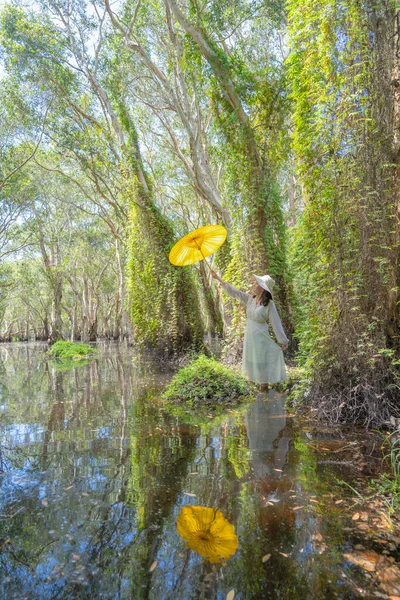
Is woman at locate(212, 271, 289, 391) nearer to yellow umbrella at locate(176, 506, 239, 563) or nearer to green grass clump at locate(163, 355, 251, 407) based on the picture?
green grass clump at locate(163, 355, 251, 407)

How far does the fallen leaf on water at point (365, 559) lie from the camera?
6.64 feet

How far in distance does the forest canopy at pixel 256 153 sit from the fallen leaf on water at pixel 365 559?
2355 mm

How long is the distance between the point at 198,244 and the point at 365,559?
14.3 ft

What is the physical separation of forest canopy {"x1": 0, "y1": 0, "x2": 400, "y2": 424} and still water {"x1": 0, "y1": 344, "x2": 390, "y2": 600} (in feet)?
5.24

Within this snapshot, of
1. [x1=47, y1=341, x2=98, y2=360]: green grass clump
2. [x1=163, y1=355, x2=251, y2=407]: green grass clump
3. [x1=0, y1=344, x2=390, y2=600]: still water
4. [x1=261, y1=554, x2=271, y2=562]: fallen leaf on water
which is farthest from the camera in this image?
[x1=47, y1=341, x2=98, y2=360]: green grass clump

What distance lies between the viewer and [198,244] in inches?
223

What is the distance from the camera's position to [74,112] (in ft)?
55.0

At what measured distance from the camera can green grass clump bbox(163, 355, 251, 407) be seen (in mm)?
6461

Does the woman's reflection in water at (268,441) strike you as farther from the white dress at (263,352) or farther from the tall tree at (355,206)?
the tall tree at (355,206)

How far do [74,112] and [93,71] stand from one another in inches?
79.5

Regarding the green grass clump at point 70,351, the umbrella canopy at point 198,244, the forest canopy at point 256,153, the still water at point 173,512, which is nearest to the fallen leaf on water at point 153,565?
the still water at point 173,512

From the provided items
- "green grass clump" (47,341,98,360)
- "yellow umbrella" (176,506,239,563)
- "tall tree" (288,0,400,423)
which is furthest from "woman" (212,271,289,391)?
"green grass clump" (47,341,98,360)

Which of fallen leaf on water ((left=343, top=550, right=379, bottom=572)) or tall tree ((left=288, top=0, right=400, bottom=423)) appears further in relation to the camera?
tall tree ((left=288, top=0, right=400, bottom=423))

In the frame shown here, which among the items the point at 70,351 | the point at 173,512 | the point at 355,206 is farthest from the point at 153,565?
the point at 70,351
